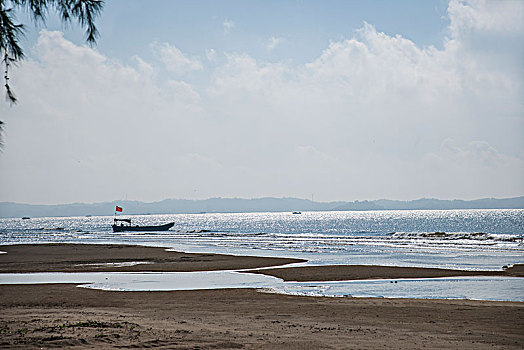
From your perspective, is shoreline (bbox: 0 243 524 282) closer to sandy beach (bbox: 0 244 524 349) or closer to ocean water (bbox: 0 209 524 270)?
ocean water (bbox: 0 209 524 270)

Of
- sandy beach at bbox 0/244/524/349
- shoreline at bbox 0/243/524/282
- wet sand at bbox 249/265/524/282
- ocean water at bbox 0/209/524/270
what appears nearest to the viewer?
sandy beach at bbox 0/244/524/349

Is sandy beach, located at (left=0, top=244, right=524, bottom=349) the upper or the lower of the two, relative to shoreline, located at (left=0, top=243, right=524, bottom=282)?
upper

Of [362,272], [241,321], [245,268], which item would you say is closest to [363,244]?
[245,268]

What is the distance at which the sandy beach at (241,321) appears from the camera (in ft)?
32.6

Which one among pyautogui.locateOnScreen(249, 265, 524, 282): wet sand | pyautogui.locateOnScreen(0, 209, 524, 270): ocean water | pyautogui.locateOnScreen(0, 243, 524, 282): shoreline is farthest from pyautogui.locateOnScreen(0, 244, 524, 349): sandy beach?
pyautogui.locateOnScreen(0, 209, 524, 270): ocean water

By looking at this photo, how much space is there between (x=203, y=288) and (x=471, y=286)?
11480 mm

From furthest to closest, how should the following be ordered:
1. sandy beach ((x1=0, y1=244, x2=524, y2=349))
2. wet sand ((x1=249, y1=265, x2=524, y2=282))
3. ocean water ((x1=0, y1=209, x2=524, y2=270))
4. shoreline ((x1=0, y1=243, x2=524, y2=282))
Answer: ocean water ((x1=0, y1=209, x2=524, y2=270)) → shoreline ((x1=0, y1=243, x2=524, y2=282)) → wet sand ((x1=249, y1=265, x2=524, y2=282)) → sandy beach ((x1=0, y1=244, x2=524, y2=349))

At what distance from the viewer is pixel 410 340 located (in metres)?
10.9

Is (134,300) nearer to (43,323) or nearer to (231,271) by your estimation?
(43,323)

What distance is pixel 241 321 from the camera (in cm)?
1293

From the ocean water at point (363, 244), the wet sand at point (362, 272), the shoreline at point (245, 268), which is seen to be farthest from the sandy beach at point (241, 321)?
the ocean water at point (363, 244)

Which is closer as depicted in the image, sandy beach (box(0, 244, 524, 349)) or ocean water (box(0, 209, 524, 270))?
sandy beach (box(0, 244, 524, 349))

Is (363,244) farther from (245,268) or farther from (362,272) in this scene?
(362,272)

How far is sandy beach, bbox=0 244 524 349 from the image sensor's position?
32.6ft
